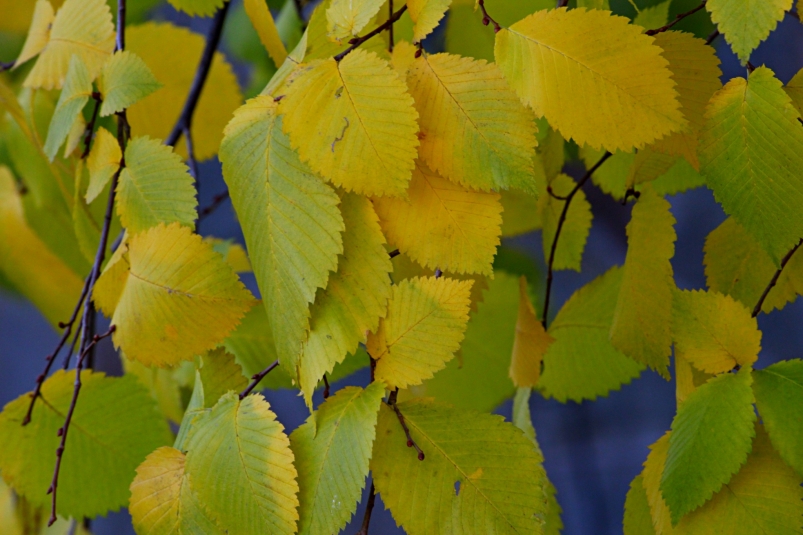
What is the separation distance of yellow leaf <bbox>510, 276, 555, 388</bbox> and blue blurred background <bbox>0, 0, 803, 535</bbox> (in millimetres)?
382

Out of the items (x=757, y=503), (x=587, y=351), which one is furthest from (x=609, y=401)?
(x=757, y=503)

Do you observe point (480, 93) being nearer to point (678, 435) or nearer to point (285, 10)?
point (678, 435)

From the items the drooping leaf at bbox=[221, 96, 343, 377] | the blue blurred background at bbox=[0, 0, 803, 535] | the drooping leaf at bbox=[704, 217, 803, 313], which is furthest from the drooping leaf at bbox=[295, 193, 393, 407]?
the blue blurred background at bbox=[0, 0, 803, 535]

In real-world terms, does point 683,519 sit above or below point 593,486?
above

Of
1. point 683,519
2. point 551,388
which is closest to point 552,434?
point 551,388

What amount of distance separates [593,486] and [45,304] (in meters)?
0.65

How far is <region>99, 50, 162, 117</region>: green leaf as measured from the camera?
0.25 meters

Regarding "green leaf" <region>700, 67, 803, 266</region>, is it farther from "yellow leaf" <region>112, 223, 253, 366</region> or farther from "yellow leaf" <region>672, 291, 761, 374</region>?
"yellow leaf" <region>112, 223, 253, 366</region>

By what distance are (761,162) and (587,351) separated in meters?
0.14

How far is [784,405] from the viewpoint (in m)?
0.18

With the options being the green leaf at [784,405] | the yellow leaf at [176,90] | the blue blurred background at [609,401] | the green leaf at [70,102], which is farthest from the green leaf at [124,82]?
the blue blurred background at [609,401]

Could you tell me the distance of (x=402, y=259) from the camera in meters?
0.23

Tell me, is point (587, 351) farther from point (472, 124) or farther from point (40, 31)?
point (40, 31)

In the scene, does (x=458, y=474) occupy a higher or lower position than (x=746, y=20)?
lower
